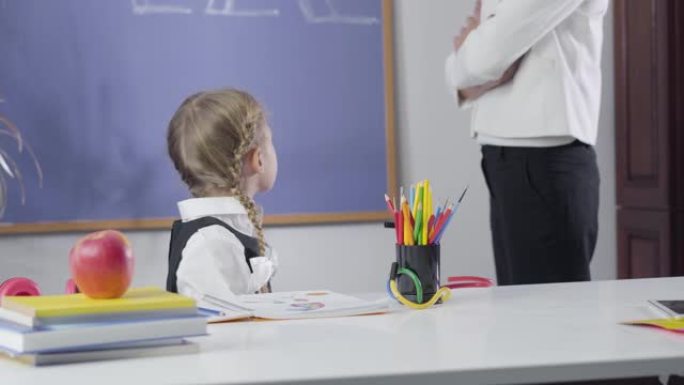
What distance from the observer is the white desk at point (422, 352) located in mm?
905

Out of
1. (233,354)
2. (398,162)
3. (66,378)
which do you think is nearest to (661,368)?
(233,354)

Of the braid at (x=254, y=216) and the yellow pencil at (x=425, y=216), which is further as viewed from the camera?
the braid at (x=254, y=216)

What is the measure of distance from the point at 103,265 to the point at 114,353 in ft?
0.34

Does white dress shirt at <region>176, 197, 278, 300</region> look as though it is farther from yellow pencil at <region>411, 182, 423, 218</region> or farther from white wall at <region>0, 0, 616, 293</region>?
white wall at <region>0, 0, 616, 293</region>

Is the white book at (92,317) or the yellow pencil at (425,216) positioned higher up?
the yellow pencil at (425,216)

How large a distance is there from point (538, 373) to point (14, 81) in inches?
93.6

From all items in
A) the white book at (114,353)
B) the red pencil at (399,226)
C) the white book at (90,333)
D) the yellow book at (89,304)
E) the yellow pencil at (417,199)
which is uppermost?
the yellow pencil at (417,199)

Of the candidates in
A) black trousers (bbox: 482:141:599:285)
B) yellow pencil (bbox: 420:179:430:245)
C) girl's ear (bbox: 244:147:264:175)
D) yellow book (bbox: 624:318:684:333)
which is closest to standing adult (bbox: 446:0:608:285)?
black trousers (bbox: 482:141:599:285)

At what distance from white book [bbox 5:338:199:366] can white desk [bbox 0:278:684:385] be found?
1cm

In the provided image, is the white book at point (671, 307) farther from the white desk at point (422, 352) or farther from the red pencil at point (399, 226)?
the red pencil at point (399, 226)

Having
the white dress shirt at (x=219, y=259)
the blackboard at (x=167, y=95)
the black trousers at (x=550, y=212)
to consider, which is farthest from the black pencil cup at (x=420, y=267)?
the blackboard at (x=167, y=95)

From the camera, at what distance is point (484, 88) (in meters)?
2.11

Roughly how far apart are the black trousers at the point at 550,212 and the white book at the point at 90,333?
1126mm

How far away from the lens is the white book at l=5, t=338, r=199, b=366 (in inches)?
38.3
